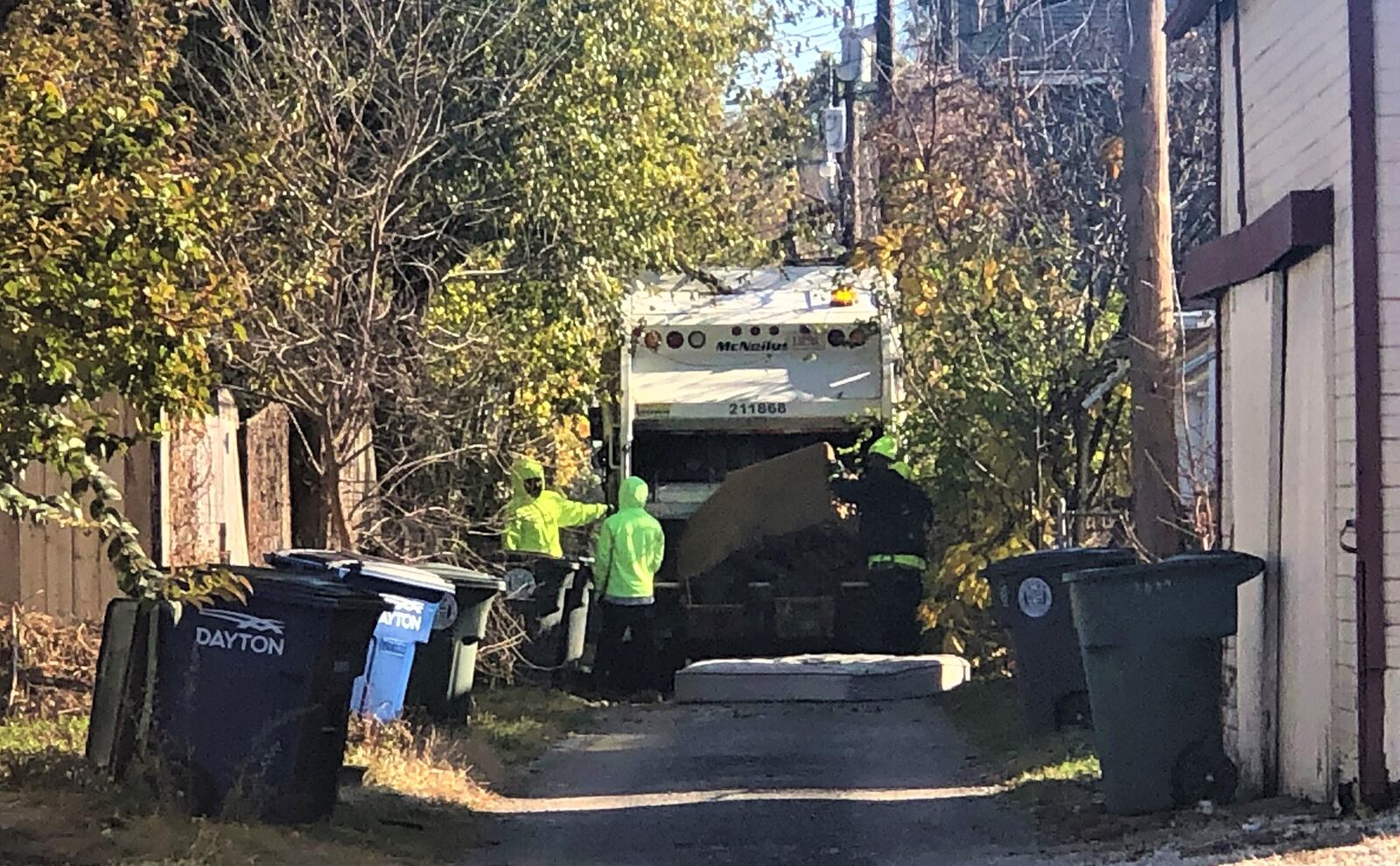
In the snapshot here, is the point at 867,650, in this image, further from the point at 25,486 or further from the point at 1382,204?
the point at 1382,204

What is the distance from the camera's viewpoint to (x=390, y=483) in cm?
1193

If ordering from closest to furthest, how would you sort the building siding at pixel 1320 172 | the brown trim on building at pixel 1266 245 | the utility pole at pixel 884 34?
the building siding at pixel 1320 172 < the brown trim on building at pixel 1266 245 < the utility pole at pixel 884 34

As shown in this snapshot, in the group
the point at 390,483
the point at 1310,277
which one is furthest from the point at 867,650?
the point at 1310,277

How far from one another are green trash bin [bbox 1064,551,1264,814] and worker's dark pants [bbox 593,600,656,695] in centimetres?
677

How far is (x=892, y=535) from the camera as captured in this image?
50.6ft

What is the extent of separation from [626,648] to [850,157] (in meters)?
10.4

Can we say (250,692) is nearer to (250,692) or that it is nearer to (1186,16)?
(250,692)

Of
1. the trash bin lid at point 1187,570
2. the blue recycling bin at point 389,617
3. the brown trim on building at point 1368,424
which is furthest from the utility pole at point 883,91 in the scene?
the brown trim on building at point 1368,424

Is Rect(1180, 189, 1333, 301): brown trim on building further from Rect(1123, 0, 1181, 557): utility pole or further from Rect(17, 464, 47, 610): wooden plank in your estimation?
Rect(17, 464, 47, 610): wooden plank

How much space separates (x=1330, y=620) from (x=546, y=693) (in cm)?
688

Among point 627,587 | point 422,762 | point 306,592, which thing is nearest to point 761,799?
point 422,762

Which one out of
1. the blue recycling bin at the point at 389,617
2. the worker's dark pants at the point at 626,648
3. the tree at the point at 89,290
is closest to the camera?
the tree at the point at 89,290

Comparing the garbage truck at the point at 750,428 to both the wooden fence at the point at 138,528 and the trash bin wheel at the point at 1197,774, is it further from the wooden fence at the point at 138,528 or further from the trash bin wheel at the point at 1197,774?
the trash bin wheel at the point at 1197,774

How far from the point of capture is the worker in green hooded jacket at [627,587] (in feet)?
47.7
